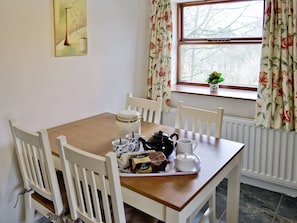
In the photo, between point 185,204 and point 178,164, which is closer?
point 185,204

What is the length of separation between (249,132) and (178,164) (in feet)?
4.76

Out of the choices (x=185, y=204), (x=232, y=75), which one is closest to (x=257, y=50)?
(x=232, y=75)

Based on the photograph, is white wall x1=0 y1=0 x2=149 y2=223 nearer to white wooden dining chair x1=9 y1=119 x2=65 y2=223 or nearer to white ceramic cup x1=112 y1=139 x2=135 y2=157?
white wooden dining chair x1=9 y1=119 x2=65 y2=223

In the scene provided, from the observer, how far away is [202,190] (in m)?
1.39

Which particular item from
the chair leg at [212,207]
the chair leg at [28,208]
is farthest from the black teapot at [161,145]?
the chair leg at [28,208]

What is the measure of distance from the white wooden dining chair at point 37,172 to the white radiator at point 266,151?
70.7 inches

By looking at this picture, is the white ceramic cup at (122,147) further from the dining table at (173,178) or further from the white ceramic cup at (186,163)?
the white ceramic cup at (186,163)

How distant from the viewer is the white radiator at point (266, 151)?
253cm

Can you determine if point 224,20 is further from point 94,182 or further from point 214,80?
point 94,182

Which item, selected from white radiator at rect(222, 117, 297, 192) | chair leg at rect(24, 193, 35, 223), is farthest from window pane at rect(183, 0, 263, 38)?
chair leg at rect(24, 193, 35, 223)

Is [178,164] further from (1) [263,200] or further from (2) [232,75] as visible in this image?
(2) [232,75]

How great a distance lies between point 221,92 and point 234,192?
135cm

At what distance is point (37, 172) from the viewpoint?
1.67 metres

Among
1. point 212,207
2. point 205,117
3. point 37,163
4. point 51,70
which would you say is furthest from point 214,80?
point 37,163
